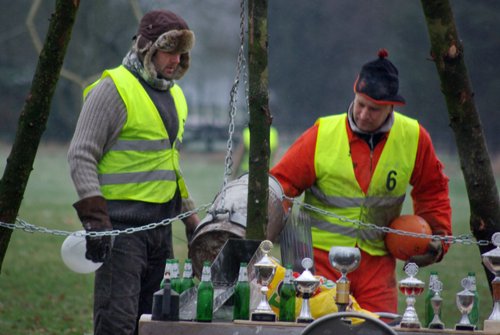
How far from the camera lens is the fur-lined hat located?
6590 mm

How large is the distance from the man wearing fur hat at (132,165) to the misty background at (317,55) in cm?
2499

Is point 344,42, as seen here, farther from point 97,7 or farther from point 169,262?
point 169,262

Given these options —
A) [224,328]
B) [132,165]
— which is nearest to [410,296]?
[224,328]

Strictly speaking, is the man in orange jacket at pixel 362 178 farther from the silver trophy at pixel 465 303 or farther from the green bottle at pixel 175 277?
the silver trophy at pixel 465 303

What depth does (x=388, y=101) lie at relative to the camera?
658cm

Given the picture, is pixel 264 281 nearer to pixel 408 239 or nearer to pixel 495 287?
pixel 495 287

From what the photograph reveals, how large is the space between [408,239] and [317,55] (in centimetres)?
3053

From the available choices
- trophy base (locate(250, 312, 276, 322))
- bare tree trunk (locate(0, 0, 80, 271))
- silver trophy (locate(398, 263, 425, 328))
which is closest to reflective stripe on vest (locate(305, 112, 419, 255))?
bare tree trunk (locate(0, 0, 80, 271))

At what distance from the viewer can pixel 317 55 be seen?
3700 centimetres

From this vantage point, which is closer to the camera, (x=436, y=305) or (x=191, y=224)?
(x=436, y=305)

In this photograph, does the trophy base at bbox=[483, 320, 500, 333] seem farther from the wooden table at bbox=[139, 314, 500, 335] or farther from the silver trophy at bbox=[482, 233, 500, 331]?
the wooden table at bbox=[139, 314, 500, 335]

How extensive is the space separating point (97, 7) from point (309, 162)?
24376 mm

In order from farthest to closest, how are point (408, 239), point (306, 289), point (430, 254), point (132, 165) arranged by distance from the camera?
point (430, 254) → point (408, 239) → point (132, 165) → point (306, 289)

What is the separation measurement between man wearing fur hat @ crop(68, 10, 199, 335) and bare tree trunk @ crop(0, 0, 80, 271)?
0.82 feet
